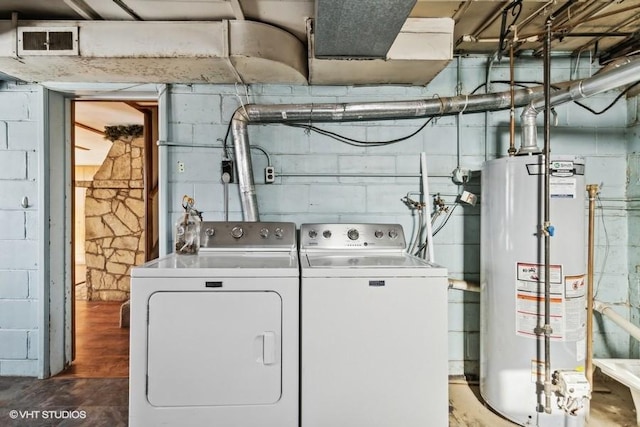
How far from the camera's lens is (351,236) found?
2.19 m

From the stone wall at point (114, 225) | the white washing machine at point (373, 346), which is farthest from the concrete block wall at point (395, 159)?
the stone wall at point (114, 225)

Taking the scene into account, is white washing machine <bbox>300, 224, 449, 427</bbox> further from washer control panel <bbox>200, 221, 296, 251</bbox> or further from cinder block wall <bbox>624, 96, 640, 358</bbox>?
cinder block wall <bbox>624, 96, 640, 358</bbox>

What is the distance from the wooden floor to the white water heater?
2.67m

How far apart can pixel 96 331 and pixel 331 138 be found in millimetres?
3087

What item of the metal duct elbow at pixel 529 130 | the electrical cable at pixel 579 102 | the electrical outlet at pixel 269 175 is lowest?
the electrical outlet at pixel 269 175

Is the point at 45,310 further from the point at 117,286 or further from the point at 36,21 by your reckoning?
the point at 117,286

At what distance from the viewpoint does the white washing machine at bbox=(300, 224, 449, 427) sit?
1647 mm

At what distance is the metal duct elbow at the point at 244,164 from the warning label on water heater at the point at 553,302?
1675mm

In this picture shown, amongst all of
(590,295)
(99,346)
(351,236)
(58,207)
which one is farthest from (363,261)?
(99,346)

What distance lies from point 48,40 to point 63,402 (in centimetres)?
223

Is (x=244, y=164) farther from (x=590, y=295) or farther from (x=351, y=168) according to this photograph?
(x=590, y=295)

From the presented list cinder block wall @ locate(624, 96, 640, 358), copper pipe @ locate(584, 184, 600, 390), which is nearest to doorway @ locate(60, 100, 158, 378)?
copper pipe @ locate(584, 184, 600, 390)

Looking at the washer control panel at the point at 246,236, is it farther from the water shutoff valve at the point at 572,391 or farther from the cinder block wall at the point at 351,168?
the water shutoff valve at the point at 572,391

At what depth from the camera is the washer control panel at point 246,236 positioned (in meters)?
2.13
